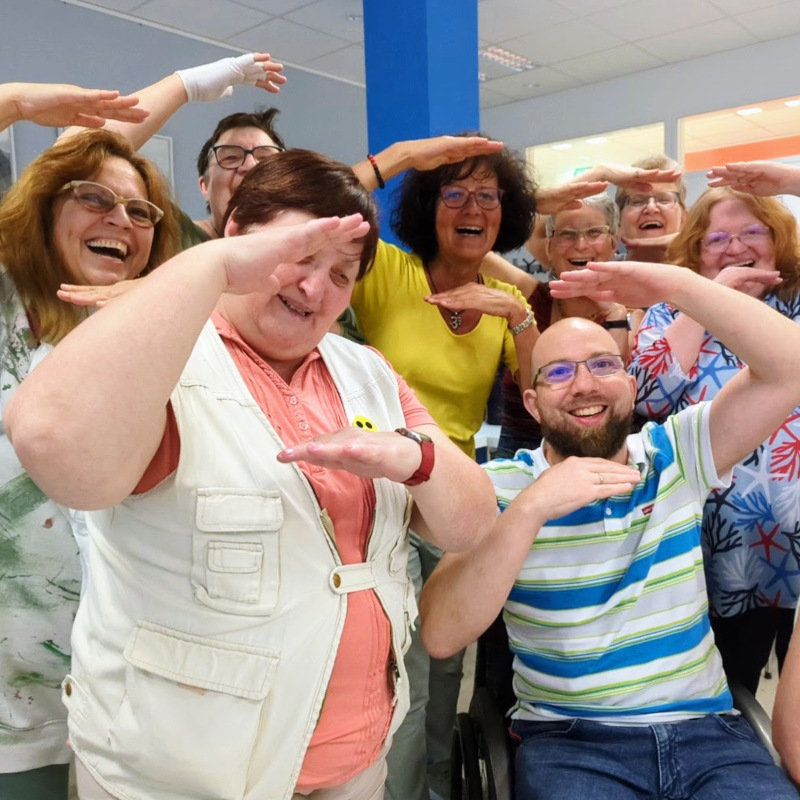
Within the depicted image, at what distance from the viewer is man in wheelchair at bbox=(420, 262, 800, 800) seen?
1.38m

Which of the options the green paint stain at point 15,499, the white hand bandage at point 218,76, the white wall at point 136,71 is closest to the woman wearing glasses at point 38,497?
the green paint stain at point 15,499

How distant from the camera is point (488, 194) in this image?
216cm

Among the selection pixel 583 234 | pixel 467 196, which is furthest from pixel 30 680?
pixel 583 234

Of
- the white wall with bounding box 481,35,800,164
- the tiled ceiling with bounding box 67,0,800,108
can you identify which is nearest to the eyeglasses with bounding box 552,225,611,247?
the tiled ceiling with bounding box 67,0,800,108

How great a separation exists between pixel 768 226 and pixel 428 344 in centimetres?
97

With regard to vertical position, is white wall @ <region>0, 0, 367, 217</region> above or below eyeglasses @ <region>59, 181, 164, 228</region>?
above

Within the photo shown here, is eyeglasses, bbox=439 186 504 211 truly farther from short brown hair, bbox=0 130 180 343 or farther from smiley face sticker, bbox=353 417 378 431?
smiley face sticker, bbox=353 417 378 431

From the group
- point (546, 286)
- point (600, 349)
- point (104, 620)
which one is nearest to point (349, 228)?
point (104, 620)

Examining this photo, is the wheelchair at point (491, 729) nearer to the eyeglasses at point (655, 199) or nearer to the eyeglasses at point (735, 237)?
the eyeglasses at point (735, 237)

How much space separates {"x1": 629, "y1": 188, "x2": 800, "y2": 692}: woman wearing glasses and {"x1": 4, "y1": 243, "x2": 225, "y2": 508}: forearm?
133cm

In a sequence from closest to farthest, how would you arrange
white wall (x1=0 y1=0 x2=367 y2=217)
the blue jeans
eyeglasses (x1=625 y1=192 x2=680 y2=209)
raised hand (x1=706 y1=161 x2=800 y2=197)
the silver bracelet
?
the blue jeans
raised hand (x1=706 y1=161 x2=800 y2=197)
the silver bracelet
eyeglasses (x1=625 y1=192 x2=680 y2=209)
white wall (x1=0 y1=0 x2=367 y2=217)

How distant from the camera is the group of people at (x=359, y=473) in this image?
0.96 metres

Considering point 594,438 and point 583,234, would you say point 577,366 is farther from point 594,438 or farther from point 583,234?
point 583,234

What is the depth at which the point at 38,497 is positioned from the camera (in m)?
1.38
